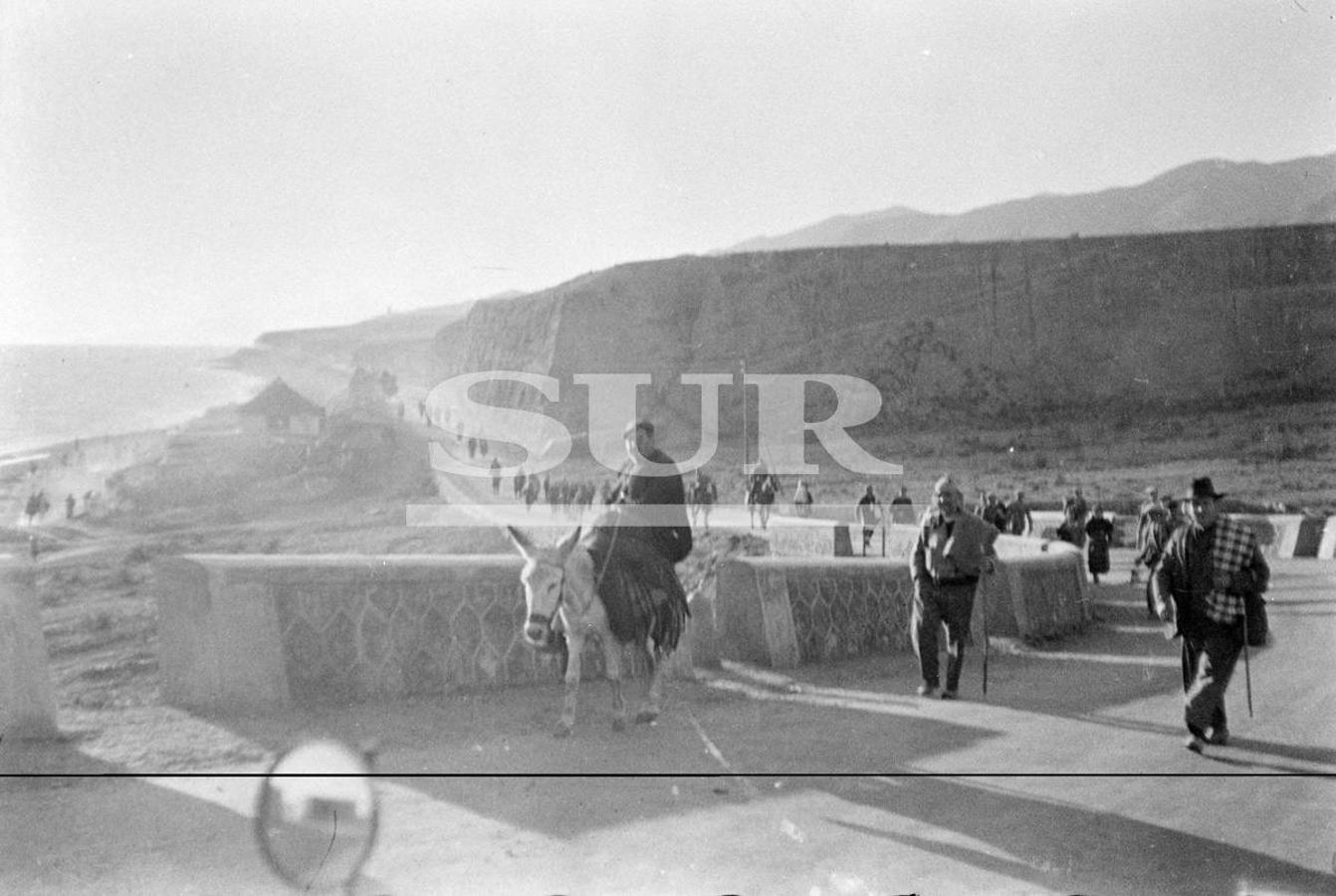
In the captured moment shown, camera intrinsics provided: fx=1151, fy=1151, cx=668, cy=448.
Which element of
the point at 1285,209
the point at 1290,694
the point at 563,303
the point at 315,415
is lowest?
the point at 1290,694

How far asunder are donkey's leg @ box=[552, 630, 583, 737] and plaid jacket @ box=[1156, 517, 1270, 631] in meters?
3.84

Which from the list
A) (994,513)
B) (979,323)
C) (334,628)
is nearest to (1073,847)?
(334,628)

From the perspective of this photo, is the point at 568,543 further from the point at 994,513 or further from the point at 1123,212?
the point at 1123,212

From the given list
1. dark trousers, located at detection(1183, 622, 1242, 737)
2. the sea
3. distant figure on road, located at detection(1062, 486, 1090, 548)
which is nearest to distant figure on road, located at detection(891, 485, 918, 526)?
distant figure on road, located at detection(1062, 486, 1090, 548)

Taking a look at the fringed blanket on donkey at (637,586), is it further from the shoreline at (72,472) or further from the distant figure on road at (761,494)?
the distant figure on road at (761,494)

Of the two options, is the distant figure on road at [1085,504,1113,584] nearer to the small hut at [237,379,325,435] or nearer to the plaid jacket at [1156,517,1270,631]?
the plaid jacket at [1156,517,1270,631]

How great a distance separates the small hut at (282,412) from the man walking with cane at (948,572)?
3561 centimetres

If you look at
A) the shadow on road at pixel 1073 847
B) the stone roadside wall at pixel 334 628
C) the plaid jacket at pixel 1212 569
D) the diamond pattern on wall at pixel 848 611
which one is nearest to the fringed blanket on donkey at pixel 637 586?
the stone roadside wall at pixel 334 628

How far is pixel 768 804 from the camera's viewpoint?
591cm

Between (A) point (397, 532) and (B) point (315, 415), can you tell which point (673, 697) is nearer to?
(A) point (397, 532)

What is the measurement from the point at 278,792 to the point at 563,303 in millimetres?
77960

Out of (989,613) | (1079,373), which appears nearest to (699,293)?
(1079,373)

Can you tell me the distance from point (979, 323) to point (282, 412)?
44.3 metres

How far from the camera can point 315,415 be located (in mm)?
45781
